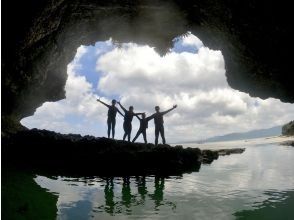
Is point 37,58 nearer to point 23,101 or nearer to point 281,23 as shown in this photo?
point 23,101

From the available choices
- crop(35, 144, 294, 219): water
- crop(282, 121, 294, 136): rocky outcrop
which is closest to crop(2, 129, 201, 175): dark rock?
crop(35, 144, 294, 219): water

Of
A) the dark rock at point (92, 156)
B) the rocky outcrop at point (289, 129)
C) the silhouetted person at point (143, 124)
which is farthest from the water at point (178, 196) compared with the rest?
the rocky outcrop at point (289, 129)

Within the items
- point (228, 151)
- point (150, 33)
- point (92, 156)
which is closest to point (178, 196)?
point (92, 156)

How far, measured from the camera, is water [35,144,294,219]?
31.5 feet

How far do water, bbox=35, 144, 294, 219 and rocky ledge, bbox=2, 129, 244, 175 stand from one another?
2.29 meters

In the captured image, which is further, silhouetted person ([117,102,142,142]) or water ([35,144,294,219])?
silhouetted person ([117,102,142,142])

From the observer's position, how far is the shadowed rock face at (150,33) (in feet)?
43.9

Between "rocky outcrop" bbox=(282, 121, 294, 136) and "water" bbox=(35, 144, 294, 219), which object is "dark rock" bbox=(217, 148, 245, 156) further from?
"rocky outcrop" bbox=(282, 121, 294, 136)

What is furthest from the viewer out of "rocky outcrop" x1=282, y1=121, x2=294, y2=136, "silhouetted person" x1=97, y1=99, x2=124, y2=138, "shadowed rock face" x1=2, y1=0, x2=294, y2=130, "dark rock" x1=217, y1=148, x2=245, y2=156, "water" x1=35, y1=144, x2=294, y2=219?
"rocky outcrop" x1=282, y1=121, x2=294, y2=136

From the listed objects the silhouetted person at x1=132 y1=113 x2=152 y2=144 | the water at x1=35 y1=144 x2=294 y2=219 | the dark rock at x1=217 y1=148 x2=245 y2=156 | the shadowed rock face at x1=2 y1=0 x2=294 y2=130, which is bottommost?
the water at x1=35 y1=144 x2=294 y2=219

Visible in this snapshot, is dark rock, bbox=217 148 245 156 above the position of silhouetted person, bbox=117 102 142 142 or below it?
below

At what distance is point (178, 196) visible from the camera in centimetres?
1182

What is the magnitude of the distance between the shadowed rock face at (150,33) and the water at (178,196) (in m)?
5.37

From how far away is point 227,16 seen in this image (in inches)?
578
